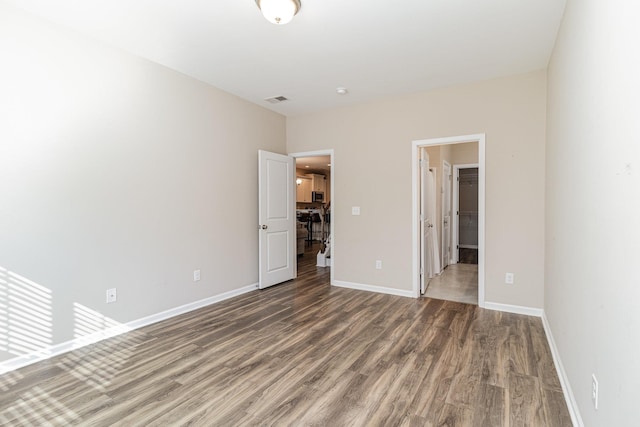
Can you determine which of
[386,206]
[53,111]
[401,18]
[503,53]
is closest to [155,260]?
[53,111]

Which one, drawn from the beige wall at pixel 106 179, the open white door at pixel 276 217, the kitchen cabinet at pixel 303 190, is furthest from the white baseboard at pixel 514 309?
the kitchen cabinet at pixel 303 190

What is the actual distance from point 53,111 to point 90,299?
1.60 m

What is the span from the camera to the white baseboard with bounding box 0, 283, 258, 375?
234 centimetres

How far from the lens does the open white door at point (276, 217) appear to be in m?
4.49

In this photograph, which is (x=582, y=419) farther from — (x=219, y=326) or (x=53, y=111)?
(x=53, y=111)

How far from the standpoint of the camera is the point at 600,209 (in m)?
1.41

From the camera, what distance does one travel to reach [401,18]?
2455mm

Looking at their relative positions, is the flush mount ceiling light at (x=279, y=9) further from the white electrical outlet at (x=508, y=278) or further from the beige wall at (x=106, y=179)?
the white electrical outlet at (x=508, y=278)

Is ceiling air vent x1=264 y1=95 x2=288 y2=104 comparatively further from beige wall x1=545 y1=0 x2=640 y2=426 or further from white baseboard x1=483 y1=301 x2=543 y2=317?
white baseboard x1=483 y1=301 x2=543 y2=317

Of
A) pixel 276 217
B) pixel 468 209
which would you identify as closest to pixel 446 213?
pixel 468 209

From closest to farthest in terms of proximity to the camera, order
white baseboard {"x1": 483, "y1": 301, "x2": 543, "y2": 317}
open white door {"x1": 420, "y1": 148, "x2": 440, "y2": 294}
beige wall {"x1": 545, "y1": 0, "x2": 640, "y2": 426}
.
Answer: beige wall {"x1": 545, "y1": 0, "x2": 640, "y2": 426} < white baseboard {"x1": 483, "y1": 301, "x2": 543, "y2": 317} < open white door {"x1": 420, "y1": 148, "x2": 440, "y2": 294}

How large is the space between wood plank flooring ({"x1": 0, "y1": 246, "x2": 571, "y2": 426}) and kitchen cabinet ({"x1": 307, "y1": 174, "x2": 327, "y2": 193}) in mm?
8525

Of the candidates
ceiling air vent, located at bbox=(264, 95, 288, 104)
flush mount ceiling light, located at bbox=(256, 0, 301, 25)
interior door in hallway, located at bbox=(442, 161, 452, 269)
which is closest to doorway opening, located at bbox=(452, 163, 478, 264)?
interior door in hallway, located at bbox=(442, 161, 452, 269)

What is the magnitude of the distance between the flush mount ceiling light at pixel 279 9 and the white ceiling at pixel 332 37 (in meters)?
0.12
